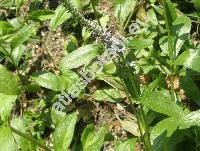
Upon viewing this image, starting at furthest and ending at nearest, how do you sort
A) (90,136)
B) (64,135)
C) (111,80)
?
(111,80), (90,136), (64,135)

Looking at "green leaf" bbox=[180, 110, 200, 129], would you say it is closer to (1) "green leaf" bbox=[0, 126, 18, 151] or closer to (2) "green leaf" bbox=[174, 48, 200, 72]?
(2) "green leaf" bbox=[174, 48, 200, 72]

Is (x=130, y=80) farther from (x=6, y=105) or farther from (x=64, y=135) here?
(x=6, y=105)

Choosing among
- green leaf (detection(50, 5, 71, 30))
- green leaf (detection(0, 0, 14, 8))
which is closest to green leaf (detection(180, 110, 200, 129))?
green leaf (detection(50, 5, 71, 30))

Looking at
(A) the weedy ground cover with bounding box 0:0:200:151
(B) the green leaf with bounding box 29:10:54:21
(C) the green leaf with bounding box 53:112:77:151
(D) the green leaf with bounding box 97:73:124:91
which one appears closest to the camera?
(A) the weedy ground cover with bounding box 0:0:200:151

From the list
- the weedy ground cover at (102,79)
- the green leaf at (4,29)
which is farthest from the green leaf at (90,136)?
the green leaf at (4,29)

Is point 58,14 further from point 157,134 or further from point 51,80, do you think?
point 157,134

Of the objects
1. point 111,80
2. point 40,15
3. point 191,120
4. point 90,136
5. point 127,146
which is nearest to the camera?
point 191,120

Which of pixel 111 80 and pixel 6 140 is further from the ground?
pixel 6 140

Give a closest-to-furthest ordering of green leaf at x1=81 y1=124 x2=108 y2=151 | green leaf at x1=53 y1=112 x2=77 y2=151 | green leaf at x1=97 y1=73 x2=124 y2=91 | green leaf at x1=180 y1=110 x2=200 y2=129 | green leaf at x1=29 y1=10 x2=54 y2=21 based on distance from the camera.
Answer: green leaf at x1=180 y1=110 x2=200 y2=129 < green leaf at x1=53 y1=112 x2=77 y2=151 < green leaf at x1=81 y1=124 x2=108 y2=151 < green leaf at x1=97 y1=73 x2=124 y2=91 < green leaf at x1=29 y1=10 x2=54 y2=21

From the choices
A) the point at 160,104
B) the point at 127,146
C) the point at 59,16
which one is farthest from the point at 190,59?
the point at 59,16
